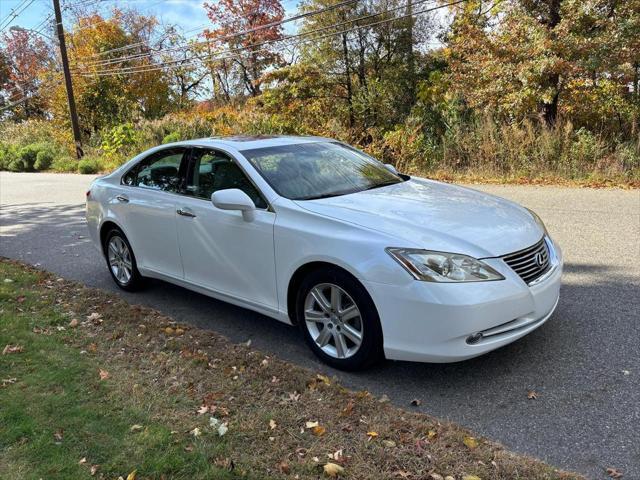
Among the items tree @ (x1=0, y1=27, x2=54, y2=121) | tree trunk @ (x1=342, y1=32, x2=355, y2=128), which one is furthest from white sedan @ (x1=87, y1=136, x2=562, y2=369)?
tree @ (x1=0, y1=27, x2=54, y2=121)

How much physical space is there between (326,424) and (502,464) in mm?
927

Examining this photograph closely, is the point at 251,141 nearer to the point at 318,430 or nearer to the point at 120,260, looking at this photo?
the point at 120,260

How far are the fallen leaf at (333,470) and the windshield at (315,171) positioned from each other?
2029 millimetres

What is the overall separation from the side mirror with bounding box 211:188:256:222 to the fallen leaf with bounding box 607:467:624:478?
8.87 feet

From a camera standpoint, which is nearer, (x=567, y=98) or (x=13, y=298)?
(x=13, y=298)

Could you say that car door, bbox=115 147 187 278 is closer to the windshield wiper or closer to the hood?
the hood

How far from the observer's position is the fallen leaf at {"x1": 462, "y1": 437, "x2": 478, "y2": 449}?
2.81 metres

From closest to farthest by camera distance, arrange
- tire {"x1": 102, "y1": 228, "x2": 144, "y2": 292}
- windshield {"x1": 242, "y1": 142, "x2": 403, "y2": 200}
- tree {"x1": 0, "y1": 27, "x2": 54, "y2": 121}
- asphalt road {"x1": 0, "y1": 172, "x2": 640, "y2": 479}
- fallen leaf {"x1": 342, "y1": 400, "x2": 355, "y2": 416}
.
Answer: asphalt road {"x1": 0, "y1": 172, "x2": 640, "y2": 479} → fallen leaf {"x1": 342, "y1": 400, "x2": 355, "y2": 416} → windshield {"x1": 242, "y1": 142, "x2": 403, "y2": 200} → tire {"x1": 102, "y1": 228, "x2": 144, "y2": 292} → tree {"x1": 0, "y1": 27, "x2": 54, "y2": 121}

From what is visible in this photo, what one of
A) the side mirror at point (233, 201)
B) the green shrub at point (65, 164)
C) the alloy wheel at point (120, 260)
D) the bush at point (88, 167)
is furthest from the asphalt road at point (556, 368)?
the green shrub at point (65, 164)

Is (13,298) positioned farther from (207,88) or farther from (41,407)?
(207,88)

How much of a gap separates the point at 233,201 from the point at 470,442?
89.1 inches

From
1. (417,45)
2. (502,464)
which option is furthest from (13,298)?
(417,45)

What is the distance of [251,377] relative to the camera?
3654 mm

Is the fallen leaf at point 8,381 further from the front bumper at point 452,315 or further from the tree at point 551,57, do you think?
the tree at point 551,57
